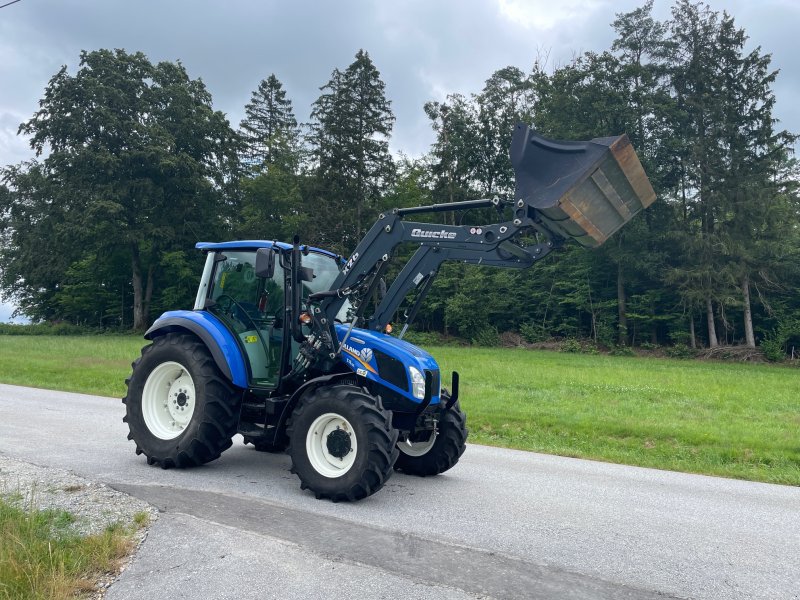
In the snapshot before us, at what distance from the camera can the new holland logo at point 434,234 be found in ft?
19.9

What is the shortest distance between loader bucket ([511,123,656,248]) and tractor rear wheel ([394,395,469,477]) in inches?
87.0

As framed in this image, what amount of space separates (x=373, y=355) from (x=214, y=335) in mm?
1763

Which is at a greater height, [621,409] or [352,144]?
[352,144]

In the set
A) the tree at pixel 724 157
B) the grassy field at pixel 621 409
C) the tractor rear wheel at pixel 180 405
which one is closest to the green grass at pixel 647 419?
the grassy field at pixel 621 409

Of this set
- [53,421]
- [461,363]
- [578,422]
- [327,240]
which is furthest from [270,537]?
[327,240]

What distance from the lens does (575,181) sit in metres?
5.24

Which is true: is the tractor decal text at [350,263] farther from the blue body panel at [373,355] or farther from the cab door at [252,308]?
the cab door at [252,308]

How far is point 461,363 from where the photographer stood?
22.5 metres

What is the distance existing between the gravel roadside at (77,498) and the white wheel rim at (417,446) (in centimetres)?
260

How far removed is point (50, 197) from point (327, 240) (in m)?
18.0

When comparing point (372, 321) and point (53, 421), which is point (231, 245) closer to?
point (372, 321)

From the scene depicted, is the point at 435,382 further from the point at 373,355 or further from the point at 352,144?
the point at 352,144

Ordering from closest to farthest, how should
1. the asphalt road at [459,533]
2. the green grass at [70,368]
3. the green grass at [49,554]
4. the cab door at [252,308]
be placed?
the green grass at [49,554] → the asphalt road at [459,533] → the cab door at [252,308] → the green grass at [70,368]

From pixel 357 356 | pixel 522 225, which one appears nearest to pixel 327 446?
pixel 357 356
